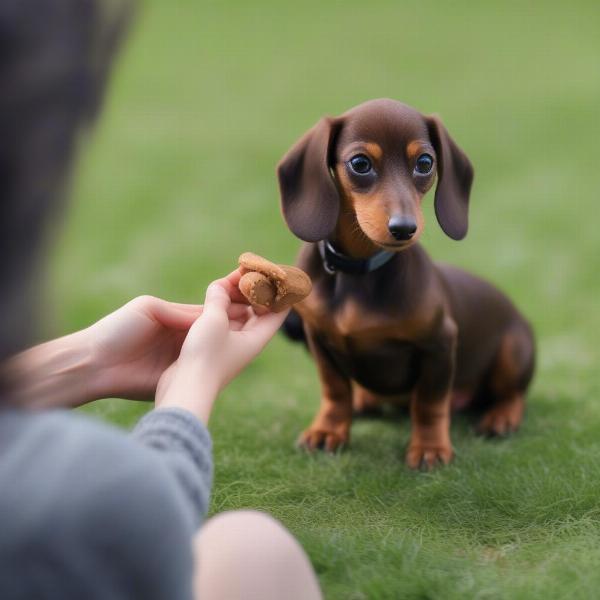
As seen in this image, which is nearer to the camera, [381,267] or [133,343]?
[133,343]

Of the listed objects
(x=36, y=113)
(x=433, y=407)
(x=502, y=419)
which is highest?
(x=36, y=113)

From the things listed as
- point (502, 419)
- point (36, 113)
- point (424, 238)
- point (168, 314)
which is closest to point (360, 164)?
point (168, 314)

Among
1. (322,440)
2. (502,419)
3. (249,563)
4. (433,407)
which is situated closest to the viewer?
(249,563)

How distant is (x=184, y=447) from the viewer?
1.44m

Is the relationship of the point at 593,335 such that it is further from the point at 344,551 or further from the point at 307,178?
the point at 344,551

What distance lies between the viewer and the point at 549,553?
2.11 metres

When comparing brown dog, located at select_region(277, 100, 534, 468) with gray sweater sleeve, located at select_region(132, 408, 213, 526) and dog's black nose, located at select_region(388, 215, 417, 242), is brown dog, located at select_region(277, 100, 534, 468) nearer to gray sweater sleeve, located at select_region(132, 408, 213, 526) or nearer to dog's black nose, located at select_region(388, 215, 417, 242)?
dog's black nose, located at select_region(388, 215, 417, 242)

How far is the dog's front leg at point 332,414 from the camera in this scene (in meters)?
2.80

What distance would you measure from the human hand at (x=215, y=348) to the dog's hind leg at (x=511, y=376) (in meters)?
1.08

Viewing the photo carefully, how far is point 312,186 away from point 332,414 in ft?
2.41

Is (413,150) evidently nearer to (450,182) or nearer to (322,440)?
(450,182)

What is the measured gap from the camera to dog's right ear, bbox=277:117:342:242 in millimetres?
2391

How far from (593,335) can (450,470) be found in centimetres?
189

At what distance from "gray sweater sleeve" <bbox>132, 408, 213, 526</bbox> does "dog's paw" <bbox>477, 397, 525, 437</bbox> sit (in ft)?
5.31
